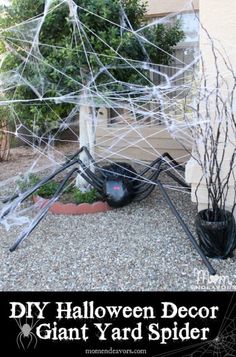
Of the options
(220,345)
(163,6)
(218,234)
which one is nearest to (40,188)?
(218,234)

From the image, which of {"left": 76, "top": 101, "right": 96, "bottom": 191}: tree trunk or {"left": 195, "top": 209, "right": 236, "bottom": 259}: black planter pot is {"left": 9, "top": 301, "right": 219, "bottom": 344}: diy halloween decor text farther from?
{"left": 76, "top": 101, "right": 96, "bottom": 191}: tree trunk

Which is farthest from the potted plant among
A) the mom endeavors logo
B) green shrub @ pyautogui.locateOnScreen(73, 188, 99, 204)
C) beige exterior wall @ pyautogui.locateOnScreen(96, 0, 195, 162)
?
beige exterior wall @ pyautogui.locateOnScreen(96, 0, 195, 162)

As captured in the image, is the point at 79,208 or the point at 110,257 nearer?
the point at 110,257

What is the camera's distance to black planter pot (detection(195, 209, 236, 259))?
9.77 feet

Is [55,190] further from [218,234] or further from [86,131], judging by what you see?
[218,234]

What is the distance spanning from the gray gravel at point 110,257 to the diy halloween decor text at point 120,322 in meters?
0.38

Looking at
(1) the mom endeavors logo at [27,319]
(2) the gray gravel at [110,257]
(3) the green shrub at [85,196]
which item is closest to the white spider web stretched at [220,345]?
(2) the gray gravel at [110,257]

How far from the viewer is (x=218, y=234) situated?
298 centimetres

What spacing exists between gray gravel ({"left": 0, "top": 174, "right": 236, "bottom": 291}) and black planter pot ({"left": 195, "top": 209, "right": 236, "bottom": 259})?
0.26 ft

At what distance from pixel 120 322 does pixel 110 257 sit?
939mm

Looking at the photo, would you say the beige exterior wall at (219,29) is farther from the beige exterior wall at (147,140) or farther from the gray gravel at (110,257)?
the beige exterior wall at (147,140)

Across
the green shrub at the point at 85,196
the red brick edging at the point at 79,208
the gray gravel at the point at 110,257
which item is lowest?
the gray gravel at the point at 110,257

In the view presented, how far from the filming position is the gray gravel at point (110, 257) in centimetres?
275

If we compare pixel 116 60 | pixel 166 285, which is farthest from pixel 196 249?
pixel 116 60
